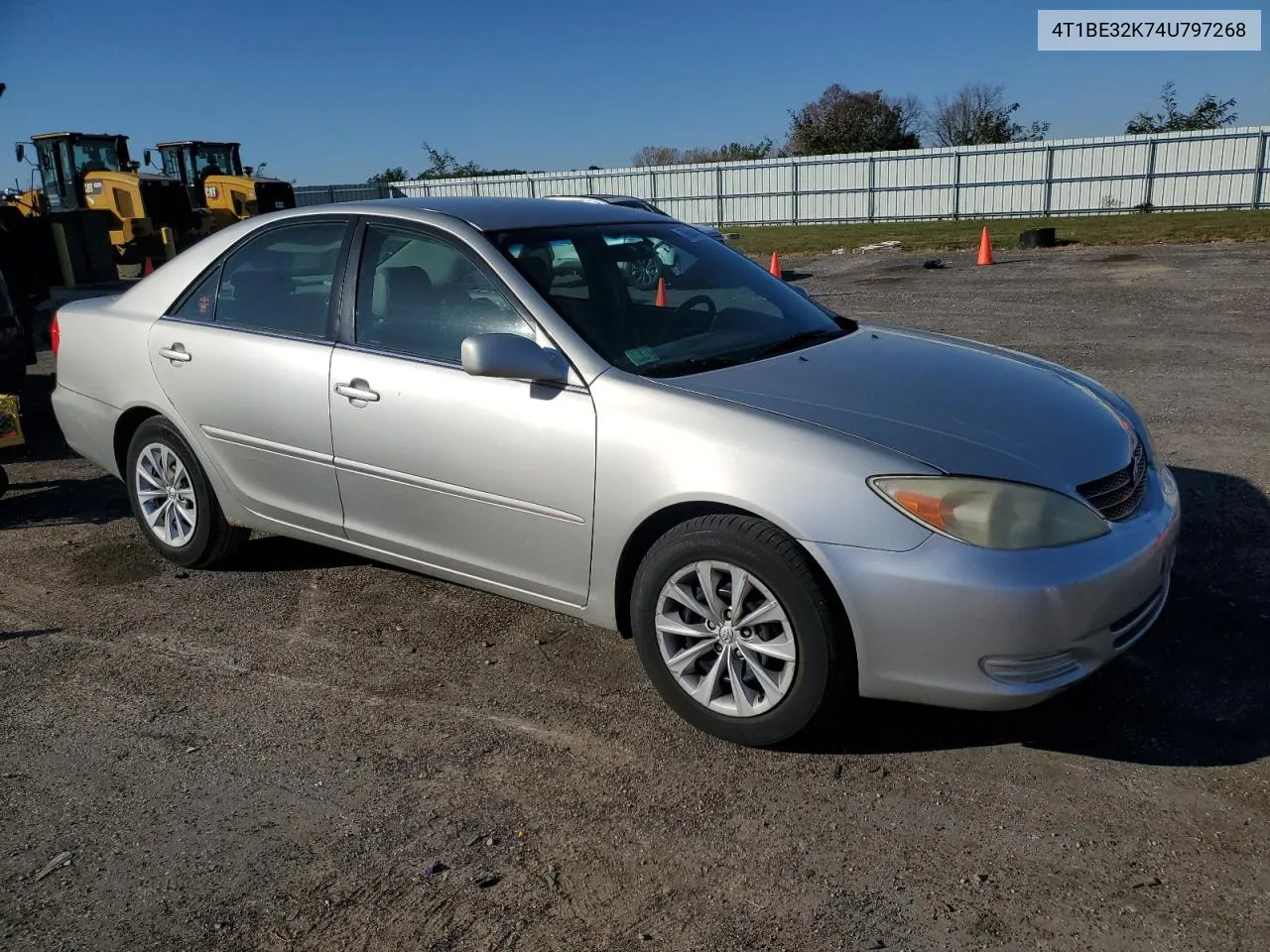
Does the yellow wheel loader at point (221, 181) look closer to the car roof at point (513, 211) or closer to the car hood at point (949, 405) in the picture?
the car roof at point (513, 211)

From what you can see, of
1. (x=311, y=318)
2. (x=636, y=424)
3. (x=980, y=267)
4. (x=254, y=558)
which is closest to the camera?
(x=636, y=424)

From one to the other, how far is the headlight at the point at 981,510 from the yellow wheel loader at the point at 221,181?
23.9 metres

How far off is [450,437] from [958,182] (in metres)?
33.7

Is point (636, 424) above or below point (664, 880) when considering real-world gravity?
above

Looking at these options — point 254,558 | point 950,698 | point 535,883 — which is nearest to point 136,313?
point 254,558

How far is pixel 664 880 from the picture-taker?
281cm

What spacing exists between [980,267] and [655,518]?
16.3 metres

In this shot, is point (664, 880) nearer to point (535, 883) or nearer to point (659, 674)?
point (535, 883)

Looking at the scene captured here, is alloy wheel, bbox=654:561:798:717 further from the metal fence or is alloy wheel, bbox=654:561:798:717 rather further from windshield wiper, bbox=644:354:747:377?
the metal fence

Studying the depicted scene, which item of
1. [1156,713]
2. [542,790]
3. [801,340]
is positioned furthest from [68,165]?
[1156,713]

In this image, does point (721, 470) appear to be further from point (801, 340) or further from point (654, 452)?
point (801, 340)

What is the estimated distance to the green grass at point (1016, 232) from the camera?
2153cm

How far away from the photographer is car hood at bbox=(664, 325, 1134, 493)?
3.24 metres

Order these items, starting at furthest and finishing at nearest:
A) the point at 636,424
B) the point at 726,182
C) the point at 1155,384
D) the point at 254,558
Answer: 1. the point at 726,182
2. the point at 1155,384
3. the point at 254,558
4. the point at 636,424
